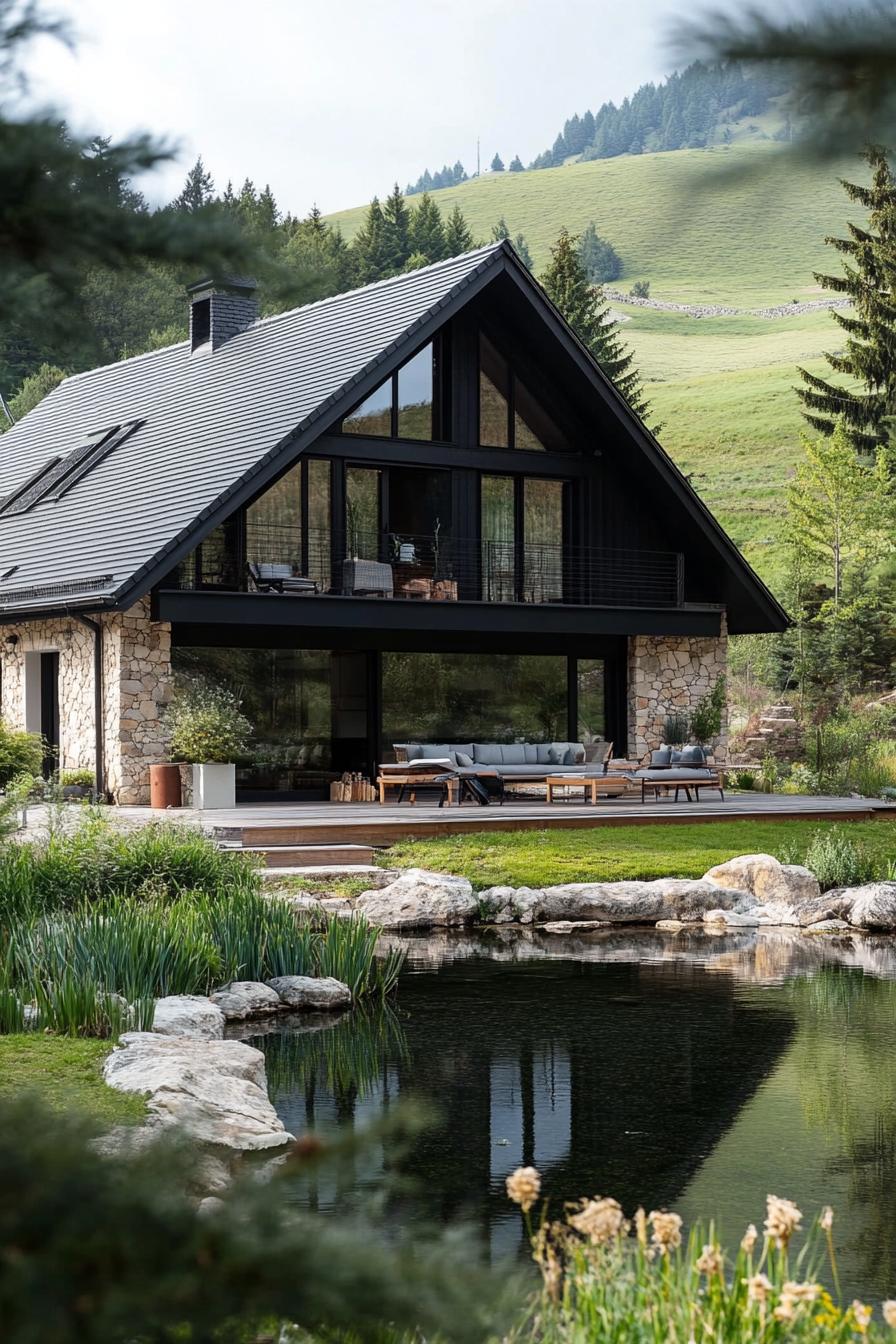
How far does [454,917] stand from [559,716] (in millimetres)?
9699

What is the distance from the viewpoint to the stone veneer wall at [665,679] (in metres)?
22.7

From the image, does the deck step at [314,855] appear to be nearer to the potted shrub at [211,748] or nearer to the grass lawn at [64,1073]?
the potted shrub at [211,748]

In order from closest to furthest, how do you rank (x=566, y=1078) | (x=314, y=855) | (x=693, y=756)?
(x=566, y=1078)
(x=314, y=855)
(x=693, y=756)

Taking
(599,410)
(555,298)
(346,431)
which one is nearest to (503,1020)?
(346,431)

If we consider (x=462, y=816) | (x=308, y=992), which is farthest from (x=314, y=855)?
(x=308, y=992)

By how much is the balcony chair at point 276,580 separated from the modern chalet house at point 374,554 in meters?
0.03

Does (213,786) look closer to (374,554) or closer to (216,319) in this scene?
(374,554)

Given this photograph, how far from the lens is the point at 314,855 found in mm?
14547

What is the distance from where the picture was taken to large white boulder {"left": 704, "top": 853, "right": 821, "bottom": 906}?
13672mm

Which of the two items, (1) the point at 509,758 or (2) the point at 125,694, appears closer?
(2) the point at 125,694

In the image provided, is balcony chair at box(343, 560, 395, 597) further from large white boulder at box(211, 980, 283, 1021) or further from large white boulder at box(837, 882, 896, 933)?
large white boulder at box(211, 980, 283, 1021)

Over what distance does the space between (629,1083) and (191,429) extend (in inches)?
584

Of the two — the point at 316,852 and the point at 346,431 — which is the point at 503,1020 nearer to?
the point at 316,852

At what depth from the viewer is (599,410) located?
855 inches
